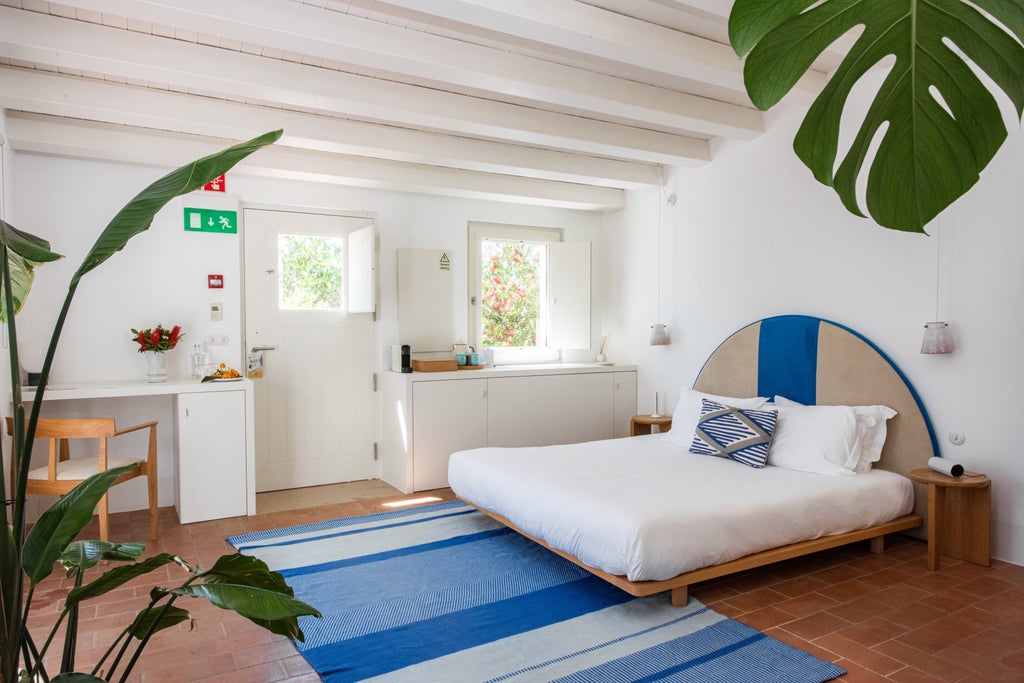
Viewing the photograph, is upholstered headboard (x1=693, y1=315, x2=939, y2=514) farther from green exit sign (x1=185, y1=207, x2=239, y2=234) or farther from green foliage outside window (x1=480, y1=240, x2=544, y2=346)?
green exit sign (x1=185, y1=207, x2=239, y2=234)

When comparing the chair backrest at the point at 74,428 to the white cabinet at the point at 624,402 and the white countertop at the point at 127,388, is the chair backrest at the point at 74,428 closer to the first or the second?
the white countertop at the point at 127,388

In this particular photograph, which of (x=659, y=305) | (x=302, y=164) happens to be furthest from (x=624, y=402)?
(x=302, y=164)

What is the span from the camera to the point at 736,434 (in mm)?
4090

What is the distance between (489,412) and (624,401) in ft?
4.49

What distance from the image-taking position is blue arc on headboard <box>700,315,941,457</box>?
4.34 meters

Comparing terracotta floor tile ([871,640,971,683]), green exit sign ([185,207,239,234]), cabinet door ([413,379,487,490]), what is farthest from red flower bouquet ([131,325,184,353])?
terracotta floor tile ([871,640,971,683])

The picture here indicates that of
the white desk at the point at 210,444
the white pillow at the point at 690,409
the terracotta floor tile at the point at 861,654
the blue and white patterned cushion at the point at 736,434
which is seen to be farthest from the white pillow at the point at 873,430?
the white desk at the point at 210,444

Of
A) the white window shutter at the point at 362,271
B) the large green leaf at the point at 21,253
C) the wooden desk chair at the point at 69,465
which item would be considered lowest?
the wooden desk chair at the point at 69,465

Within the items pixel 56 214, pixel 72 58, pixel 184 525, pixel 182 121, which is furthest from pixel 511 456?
pixel 56 214

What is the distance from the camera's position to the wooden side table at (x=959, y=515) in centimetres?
340

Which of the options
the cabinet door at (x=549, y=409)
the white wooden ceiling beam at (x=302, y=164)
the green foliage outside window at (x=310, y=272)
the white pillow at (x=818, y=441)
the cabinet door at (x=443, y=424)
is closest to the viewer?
the white pillow at (x=818, y=441)

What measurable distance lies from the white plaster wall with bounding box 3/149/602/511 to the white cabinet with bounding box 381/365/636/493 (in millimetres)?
1353

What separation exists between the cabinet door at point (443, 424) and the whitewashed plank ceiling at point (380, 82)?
1635 millimetres

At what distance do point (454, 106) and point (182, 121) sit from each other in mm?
1581
